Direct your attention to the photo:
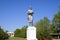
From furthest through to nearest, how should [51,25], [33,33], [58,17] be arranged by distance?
1. [51,25]
2. [58,17]
3. [33,33]

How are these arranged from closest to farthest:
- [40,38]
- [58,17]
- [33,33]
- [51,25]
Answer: [33,33], [40,38], [58,17], [51,25]

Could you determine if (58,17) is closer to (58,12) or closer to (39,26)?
(58,12)

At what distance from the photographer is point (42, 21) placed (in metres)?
72.5

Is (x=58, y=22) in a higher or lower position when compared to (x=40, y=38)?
higher

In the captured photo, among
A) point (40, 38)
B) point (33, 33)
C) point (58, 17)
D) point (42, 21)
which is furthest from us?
point (42, 21)

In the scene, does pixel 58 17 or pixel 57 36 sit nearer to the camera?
pixel 58 17

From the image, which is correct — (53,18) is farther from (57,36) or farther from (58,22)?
(57,36)

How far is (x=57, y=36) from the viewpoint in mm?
68688

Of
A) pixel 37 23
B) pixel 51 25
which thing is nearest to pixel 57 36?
pixel 51 25

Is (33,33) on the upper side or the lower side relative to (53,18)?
lower

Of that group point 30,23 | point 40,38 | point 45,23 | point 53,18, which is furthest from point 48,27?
point 30,23

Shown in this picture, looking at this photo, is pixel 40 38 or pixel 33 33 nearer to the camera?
pixel 33 33

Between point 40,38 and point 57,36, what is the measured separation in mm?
31197

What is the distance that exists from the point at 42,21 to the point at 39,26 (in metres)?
2.34
